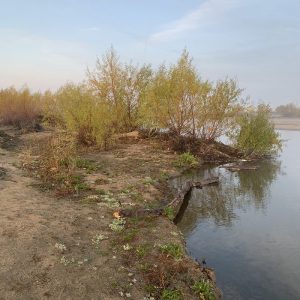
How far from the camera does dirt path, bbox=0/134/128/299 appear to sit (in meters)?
7.18

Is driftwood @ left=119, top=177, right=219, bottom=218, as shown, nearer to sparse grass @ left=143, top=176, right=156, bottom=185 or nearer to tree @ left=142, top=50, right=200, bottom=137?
sparse grass @ left=143, top=176, right=156, bottom=185

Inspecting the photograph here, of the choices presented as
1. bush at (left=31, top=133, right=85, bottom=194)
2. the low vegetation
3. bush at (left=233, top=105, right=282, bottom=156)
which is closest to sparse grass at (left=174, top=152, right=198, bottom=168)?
the low vegetation

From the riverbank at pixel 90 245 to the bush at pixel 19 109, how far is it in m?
25.8

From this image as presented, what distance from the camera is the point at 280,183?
766 inches

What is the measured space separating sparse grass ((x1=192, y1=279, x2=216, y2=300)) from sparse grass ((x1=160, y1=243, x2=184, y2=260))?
1.08 metres

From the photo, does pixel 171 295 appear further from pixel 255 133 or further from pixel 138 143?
pixel 138 143

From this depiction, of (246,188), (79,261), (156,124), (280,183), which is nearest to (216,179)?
(246,188)

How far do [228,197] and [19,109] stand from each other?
30637 mm

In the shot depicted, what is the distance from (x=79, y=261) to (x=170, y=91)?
1947cm

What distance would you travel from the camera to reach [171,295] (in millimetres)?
7246

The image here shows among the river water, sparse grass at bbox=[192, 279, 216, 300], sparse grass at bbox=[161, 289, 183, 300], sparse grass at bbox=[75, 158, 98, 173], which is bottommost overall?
the river water

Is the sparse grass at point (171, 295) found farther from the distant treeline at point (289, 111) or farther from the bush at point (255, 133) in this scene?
the distant treeline at point (289, 111)

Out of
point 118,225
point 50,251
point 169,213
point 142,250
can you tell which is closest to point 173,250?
point 142,250

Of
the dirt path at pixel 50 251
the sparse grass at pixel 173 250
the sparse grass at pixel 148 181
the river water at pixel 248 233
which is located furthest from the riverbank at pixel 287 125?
the sparse grass at pixel 173 250
